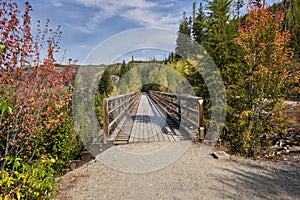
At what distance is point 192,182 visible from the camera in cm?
313

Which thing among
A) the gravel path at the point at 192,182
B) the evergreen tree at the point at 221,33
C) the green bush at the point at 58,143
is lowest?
the gravel path at the point at 192,182

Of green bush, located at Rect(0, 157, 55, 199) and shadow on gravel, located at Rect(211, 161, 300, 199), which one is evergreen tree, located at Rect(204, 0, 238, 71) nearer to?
shadow on gravel, located at Rect(211, 161, 300, 199)

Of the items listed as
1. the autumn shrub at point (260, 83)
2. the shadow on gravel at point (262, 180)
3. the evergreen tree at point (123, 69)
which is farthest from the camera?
the evergreen tree at point (123, 69)

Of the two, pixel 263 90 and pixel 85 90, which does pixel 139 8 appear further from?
pixel 263 90

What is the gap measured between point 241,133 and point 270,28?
83.5 inches

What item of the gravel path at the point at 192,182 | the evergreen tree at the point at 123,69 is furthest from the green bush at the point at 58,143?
the evergreen tree at the point at 123,69

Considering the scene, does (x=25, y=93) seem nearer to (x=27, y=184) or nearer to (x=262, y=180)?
(x=27, y=184)

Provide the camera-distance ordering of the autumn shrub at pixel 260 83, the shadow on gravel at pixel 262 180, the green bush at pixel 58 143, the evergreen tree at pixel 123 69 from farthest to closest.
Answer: the evergreen tree at pixel 123 69
the autumn shrub at pixel 260 83
the green bush at pixel 58 143
the shadow on gravel at pixel 262 180

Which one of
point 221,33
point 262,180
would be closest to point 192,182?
point 262,180

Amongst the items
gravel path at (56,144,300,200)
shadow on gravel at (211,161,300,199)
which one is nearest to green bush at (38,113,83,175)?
gravel path at (56,144,300,200)

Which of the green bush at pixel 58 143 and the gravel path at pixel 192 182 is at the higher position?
the green bush at pixel 58 143

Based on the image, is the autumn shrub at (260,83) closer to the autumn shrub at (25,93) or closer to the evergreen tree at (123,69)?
the autumn shrub at (25,93)

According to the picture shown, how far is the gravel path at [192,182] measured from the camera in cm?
277

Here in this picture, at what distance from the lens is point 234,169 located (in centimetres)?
362
